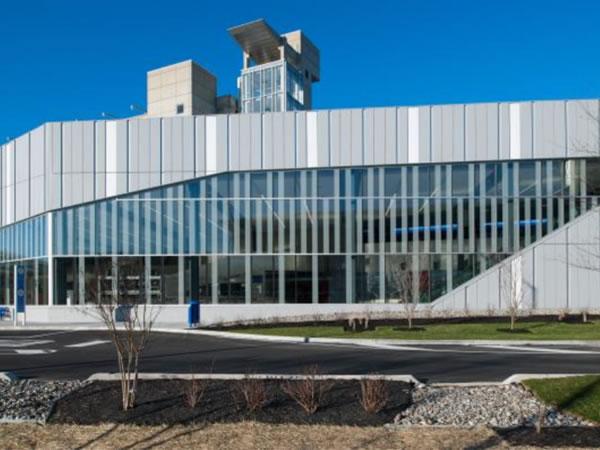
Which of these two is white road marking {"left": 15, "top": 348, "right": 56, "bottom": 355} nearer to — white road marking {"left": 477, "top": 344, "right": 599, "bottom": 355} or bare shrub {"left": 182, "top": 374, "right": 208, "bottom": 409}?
bare shrub {"left": 182, "top": 374, "right": 208, "bottom": 409}

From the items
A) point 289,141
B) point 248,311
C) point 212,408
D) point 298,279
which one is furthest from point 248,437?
point 289,141

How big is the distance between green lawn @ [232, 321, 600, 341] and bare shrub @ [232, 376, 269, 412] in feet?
37.2

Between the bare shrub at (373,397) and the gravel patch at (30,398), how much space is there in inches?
164

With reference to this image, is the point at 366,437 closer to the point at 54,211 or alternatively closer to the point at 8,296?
the point at 54,211

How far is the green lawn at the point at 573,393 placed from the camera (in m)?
8.92

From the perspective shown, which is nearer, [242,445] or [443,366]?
[242,445]

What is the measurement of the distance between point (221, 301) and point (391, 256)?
26.5ft

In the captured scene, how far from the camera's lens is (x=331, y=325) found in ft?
82.8

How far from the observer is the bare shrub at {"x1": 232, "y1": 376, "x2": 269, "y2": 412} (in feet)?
29.2

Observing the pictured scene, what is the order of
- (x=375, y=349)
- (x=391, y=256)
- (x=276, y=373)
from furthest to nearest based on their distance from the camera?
(x=391, y=256), (x=375, y=349), (x=276, y=373)

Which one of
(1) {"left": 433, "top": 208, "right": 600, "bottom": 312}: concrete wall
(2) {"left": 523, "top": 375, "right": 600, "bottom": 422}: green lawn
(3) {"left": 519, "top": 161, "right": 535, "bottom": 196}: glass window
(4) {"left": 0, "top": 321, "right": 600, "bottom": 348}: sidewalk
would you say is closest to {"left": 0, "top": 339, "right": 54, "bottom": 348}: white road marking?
(4) {"left": 0, "top": 321, "right": 600, "bottom": 348}: sidewalk

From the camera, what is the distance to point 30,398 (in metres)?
9.69

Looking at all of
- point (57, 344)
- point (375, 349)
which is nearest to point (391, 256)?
point (375, 349)

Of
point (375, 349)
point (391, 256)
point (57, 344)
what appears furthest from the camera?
point (391, 256)
